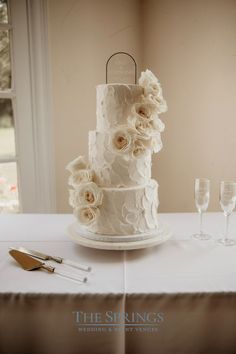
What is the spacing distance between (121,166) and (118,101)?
8.9 inches

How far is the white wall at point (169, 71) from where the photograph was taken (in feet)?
7.06

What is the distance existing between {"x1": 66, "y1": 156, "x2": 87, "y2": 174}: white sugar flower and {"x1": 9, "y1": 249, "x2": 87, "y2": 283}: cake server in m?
0.32

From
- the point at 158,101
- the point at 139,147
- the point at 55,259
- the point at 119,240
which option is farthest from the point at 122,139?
the point at 55,259

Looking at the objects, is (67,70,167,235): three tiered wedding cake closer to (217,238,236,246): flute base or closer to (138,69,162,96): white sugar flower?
(138,69,162,96): white sugar flower

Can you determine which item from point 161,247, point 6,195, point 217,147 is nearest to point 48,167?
point 6,195

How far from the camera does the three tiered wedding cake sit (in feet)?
3.66

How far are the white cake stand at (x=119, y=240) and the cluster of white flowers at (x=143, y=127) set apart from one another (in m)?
0.28

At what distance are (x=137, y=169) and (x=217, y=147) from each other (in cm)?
123

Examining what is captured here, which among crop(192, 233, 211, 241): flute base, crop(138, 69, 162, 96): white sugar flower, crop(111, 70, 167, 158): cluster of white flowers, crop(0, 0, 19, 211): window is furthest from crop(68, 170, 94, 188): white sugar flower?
crop(0, 0, 19, 211): window

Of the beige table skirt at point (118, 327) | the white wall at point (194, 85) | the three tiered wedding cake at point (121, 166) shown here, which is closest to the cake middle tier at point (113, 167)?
the three tiered wedding cake at point (121, 166)

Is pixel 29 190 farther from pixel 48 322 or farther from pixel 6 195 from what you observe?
pixel 48 322

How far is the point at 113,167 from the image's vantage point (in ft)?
3.81

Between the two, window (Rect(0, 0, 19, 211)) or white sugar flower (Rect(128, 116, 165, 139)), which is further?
window (Rect(0, 0, 19, 211))

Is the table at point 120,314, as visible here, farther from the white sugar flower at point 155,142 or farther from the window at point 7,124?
the window at point 7,124
